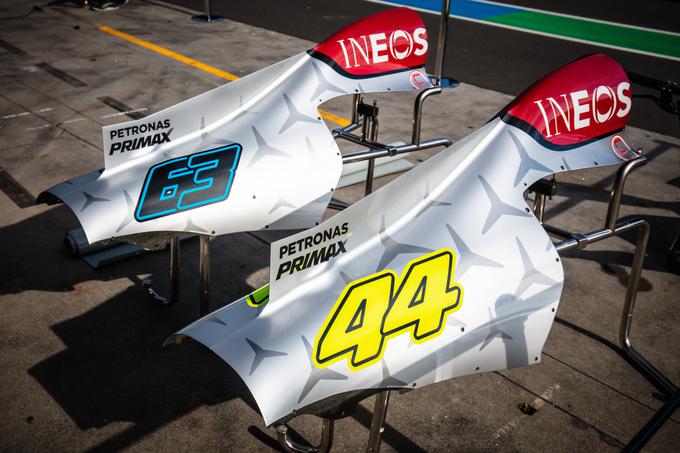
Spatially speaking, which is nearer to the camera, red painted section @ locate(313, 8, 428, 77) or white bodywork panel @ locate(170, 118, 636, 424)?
white bodywork panel @ locate(170, 118, 636, 424)

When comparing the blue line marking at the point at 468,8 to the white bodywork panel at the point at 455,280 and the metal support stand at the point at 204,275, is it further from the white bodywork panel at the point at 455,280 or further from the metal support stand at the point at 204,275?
the white bodywork panel at the point at 455,280

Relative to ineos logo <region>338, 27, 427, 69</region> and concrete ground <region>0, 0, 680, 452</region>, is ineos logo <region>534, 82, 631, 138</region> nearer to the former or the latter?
ineos logo <region>338, 27, 427, 69</region>

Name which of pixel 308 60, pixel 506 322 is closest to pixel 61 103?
pixel 308 60

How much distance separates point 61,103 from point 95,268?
3.57m

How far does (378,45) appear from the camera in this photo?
374cm

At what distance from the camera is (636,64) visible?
9.58m

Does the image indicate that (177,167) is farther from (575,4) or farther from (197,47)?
(575,4)

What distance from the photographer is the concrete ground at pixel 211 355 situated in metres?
2.96

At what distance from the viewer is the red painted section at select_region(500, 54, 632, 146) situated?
109 inches

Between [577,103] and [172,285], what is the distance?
2379mm

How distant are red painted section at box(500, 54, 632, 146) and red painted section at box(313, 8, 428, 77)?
3.67 ft

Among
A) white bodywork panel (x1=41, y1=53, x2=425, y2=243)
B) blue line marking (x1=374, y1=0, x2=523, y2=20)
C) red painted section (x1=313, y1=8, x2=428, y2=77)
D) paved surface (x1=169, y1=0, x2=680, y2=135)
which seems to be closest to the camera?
white bodywork panel (x1=41, y1=53, x2=425, y2=243)

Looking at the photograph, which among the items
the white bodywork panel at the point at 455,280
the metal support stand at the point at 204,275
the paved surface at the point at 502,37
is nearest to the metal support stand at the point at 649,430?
the white bodywork panel at the point at 455,280

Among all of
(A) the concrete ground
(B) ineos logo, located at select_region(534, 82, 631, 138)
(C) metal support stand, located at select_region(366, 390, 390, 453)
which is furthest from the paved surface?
(C) metal support stand, located at select_region(366, 390, 390, 453)
